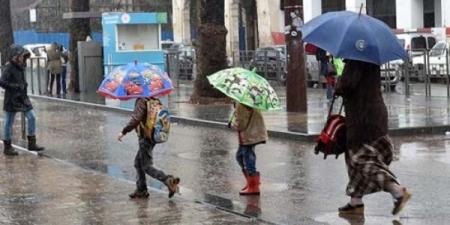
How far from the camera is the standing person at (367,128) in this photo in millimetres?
7613

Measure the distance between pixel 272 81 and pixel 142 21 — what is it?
5.61 meters

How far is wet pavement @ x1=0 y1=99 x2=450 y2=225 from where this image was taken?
27.2ft

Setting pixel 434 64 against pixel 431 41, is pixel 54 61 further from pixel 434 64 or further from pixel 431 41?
pixel 431 41

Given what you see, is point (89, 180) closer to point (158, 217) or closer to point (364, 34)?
point (158, 217)

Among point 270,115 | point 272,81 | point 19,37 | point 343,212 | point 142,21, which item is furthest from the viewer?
point 19,37

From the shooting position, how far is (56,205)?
8.94m

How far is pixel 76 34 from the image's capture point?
28844 millimetres

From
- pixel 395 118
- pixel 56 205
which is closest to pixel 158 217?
pixel 56 205

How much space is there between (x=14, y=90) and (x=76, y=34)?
53.1 feet

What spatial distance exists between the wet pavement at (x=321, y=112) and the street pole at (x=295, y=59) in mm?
340

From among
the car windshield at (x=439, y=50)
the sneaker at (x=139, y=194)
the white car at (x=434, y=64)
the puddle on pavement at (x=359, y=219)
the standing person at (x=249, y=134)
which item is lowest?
the puddle on pavement at (x=359, y=219)

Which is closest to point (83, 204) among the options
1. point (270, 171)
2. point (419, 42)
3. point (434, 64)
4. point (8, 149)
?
point (270, 171)

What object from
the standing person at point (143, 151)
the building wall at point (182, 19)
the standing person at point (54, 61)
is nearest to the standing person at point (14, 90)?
the standing person at point (143, 151)

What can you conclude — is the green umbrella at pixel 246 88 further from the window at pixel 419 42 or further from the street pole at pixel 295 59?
the window at pixel 419 42
